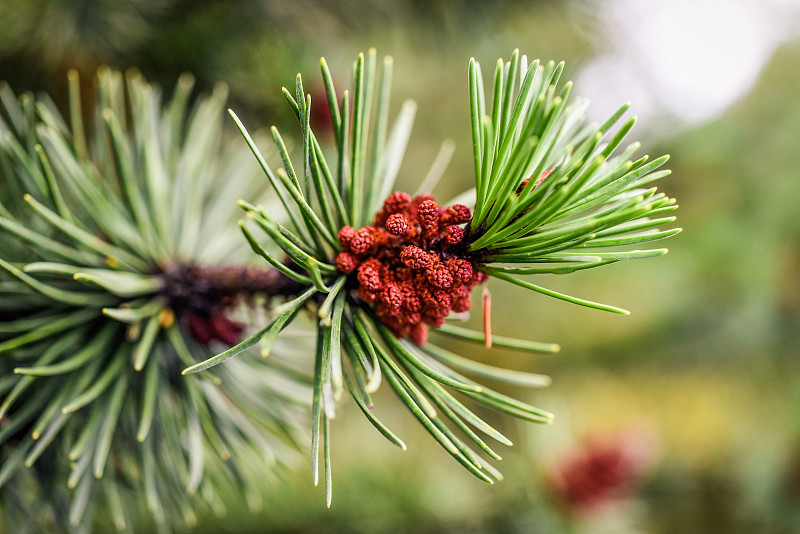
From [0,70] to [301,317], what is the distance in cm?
52

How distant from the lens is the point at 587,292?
1.87 meters

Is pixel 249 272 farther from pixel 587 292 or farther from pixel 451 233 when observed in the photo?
pixel 587 292

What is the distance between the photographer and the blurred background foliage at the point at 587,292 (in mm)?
757

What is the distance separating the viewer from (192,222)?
52cm

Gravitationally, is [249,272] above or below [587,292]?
below

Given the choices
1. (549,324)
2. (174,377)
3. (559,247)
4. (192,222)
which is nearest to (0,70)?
(192,222)

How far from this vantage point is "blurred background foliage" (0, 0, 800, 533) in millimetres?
757

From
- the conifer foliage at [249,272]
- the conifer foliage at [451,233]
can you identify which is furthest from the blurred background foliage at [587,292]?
the conifer foliage at [451,233]

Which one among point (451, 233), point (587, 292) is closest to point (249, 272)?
→ point (451, 233)

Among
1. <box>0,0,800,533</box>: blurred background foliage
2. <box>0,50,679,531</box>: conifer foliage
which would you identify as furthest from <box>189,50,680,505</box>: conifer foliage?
<box>0,0,800,533</box>: blurred background foliage

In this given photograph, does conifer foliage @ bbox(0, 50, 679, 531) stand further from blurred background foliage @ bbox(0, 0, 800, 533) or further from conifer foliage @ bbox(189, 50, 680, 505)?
blurred background foliage @ bbox(0, 0, 800, 533)

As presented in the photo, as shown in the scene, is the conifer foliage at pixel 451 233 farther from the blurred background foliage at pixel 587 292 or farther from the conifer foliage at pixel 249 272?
the blurred background foliage at pixel 587 292

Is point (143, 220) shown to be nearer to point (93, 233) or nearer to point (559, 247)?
point (93, 233)

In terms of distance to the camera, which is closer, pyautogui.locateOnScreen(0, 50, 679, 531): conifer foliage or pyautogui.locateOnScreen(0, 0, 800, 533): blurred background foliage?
pyautogui.locateOnScreen(0, 50, 679, 531): conifer foliage
